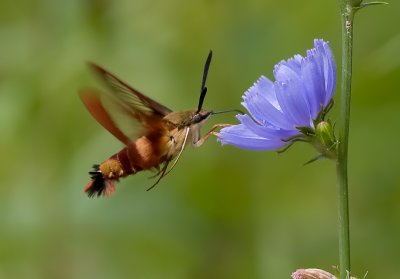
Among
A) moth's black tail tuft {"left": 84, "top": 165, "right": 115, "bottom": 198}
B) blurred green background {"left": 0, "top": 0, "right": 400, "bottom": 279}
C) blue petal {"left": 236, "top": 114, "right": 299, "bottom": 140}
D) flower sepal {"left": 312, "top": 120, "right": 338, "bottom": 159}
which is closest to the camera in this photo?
flower sepal {"left": 312, "top": 120, "right": 338, "bottom": 159}

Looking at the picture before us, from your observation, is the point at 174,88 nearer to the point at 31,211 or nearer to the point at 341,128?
the point at 31,211

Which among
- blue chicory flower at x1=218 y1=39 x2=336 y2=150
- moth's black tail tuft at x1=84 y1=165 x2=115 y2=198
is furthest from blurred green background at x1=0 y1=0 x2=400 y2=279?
blue chicory flower at x1=218 y1=39 x2=336 y2=150

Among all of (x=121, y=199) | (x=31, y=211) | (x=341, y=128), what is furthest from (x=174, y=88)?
(x=341, y=128)

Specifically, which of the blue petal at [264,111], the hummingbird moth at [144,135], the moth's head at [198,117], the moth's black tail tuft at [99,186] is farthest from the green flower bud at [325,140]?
the moth's black tail tuft at [99,186]

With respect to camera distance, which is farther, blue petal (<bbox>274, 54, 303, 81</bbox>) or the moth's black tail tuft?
the moth's black tail tuft

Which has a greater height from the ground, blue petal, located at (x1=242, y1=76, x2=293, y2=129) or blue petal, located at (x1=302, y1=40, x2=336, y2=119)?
blue petal, located at (x1=302, y1=40, x2=336, y2=119)

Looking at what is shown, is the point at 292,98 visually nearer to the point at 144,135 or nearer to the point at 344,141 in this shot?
the point at 344,141

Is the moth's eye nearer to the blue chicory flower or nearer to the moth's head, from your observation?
the moth's head
